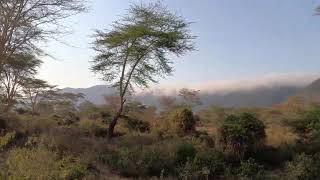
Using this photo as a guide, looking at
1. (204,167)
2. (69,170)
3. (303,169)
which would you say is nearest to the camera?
(69,170)

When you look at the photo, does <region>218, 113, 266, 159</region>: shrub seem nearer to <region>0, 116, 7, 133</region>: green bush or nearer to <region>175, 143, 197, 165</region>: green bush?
<region>175, 143, 197, 165</region>: green bush

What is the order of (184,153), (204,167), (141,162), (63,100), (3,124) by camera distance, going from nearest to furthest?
(204,167), (141,162), (184,153), (3,124), (63,100)

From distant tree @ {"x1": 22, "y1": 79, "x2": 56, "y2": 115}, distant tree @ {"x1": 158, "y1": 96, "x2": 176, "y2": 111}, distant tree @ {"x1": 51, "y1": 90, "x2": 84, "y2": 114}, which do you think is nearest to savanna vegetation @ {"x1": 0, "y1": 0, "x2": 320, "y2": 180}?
distant tree @ {"x1": 22, "y1": 79, "x2": 56, "y2": 115}

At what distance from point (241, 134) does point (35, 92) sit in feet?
124

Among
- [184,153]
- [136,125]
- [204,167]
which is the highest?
[136,125]

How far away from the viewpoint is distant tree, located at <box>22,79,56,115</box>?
4396 centimetres

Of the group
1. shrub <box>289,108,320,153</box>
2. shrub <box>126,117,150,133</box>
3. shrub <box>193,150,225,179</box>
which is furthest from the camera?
shrub <box>126,117,150,133</box>

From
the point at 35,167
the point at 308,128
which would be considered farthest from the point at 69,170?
the point at 308,128

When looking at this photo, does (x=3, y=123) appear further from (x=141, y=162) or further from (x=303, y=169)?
(x=303, y=169)

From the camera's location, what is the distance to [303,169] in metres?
11.3

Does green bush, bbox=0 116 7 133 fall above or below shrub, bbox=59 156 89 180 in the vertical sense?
above

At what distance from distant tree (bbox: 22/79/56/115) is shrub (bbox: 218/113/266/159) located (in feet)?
97.0

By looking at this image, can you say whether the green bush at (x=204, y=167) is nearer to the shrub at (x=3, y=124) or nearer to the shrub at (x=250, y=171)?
the shrub at (x=250, y=171)

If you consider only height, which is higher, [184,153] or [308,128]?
[308,128]
